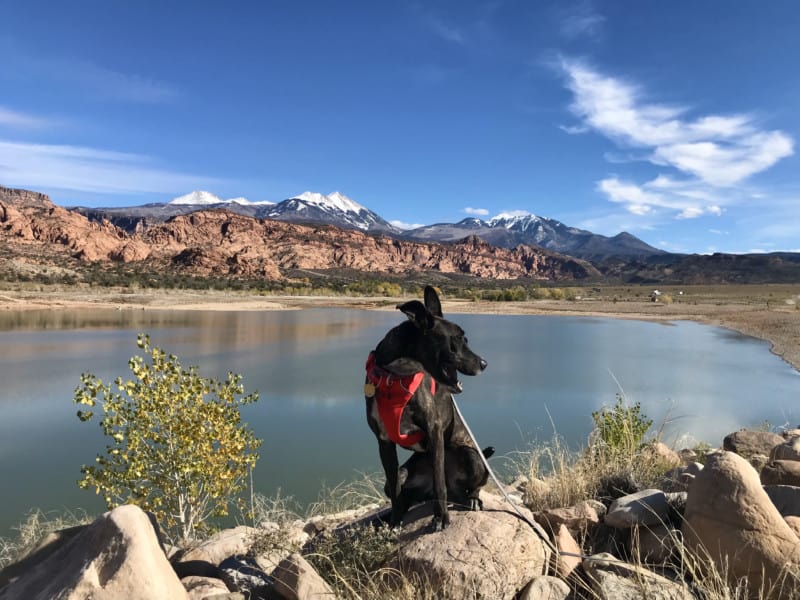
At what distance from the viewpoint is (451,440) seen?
330 cm

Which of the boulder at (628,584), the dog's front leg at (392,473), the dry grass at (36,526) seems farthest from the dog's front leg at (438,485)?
the dry grass at (36,526)

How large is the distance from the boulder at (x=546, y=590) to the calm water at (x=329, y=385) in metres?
5.30

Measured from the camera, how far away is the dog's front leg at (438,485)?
10.0 feet

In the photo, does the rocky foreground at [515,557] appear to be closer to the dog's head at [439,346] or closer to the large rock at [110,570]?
the large rock at [110,570]

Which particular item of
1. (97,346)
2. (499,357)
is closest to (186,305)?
(97,346)

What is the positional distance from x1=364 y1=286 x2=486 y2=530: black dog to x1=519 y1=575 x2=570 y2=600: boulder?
58 cm

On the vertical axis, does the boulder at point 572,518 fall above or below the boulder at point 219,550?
above

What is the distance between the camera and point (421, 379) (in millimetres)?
3035

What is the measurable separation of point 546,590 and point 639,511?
0.91 m

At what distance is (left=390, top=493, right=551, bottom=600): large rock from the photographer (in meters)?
2.69

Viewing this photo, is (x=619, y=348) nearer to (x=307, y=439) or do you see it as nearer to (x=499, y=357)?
(x=499, y=357)

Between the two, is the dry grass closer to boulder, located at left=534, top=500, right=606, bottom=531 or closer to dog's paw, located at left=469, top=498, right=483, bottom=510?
dog's paw, located at left=469, top=498, right=483, bottom=510

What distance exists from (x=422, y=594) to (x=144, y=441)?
329 cm

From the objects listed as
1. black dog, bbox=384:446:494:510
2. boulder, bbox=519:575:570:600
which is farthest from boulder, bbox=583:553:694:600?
black dog, bbox=384:446:494:510
